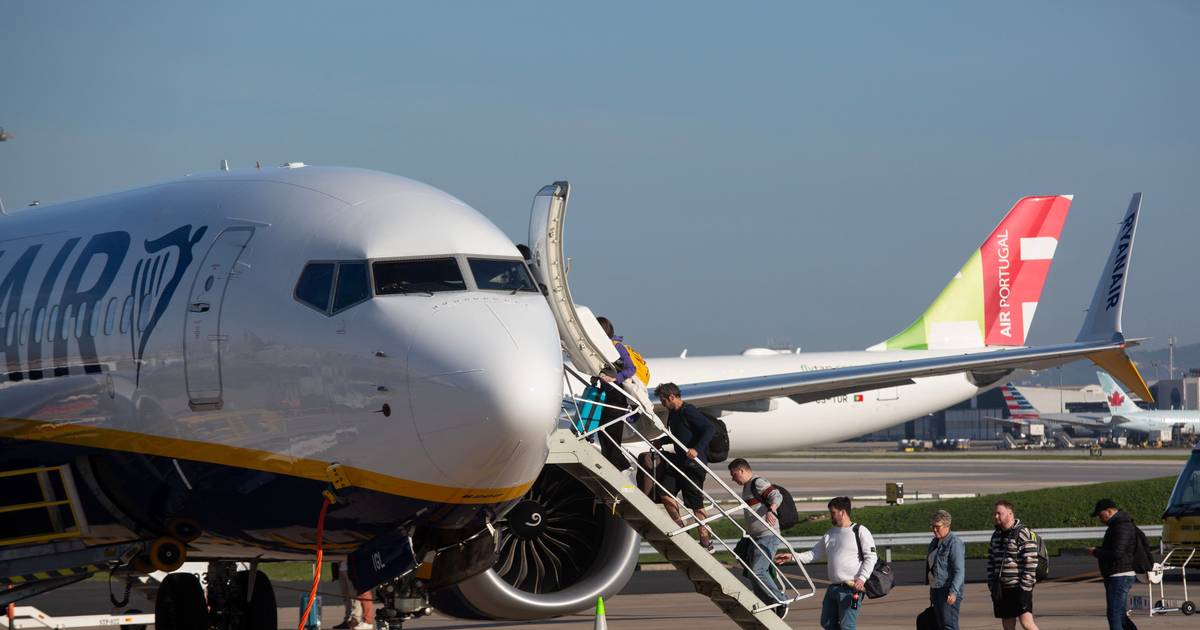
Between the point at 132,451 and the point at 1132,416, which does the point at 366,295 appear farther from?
the point at 1132,416

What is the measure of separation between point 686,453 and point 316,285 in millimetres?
5323

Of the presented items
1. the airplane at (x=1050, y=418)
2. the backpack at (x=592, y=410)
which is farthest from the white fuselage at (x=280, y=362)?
the airplane at (x=1050, y=418)

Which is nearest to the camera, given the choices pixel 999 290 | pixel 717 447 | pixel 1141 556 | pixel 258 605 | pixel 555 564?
pixel 258 605

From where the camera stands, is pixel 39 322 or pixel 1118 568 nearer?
pixel 39 322

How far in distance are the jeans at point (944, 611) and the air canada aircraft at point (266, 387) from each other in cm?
521

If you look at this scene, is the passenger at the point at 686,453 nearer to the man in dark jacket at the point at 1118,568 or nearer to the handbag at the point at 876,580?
the handbag at the point at 876,580

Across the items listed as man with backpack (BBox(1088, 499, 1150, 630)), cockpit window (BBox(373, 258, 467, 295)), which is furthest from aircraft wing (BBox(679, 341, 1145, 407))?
cockpit window (BBox(373, 258, 467, 295))

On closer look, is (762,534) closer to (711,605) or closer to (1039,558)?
(1039,558)

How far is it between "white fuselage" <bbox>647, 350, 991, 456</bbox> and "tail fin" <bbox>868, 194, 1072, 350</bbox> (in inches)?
55.8

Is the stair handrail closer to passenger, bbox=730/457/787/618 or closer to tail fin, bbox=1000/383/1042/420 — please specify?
passenger, bbox=730/457/787/618

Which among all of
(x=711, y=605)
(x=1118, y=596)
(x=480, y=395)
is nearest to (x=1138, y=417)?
(x=711, y=605)

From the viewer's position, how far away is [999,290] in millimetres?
44156

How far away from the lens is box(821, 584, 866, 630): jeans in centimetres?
1395

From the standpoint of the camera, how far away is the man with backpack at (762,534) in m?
14.4
